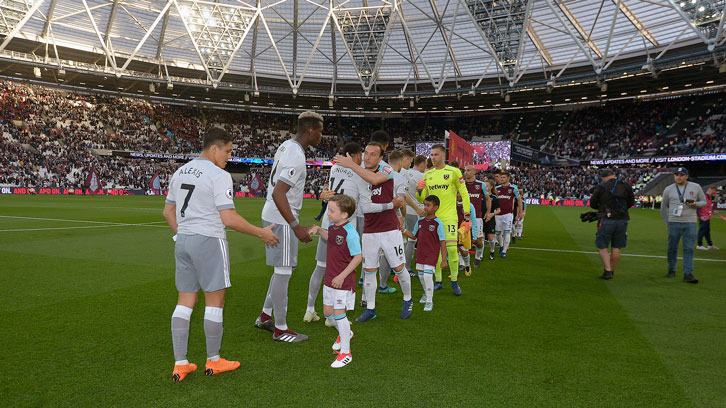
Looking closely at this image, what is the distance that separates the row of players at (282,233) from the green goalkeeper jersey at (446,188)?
627mm

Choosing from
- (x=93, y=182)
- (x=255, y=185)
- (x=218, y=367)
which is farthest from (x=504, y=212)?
(x=93, y=182)

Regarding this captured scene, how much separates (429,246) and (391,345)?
1.96m

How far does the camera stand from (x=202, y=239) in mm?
3373

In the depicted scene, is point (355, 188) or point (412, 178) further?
point (412, 178)

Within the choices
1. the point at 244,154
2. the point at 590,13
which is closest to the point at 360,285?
the point at 590,13

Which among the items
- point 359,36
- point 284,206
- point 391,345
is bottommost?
point 391,345

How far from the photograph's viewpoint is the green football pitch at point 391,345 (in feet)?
10.7

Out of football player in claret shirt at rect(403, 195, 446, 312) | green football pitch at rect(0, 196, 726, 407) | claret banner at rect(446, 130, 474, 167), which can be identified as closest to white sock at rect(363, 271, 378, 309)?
green football pitch at rect(0, 196, 726, 407)

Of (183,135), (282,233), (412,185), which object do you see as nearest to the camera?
(282,233)

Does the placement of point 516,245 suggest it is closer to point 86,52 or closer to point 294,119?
point 86,52

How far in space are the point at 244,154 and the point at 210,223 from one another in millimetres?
53392

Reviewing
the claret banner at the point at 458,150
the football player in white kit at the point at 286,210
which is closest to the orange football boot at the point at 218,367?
the football player in white kit at the point at 286,210

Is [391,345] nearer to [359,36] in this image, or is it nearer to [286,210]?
[286,210]

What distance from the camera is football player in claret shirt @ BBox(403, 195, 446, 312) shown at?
5809 mm
